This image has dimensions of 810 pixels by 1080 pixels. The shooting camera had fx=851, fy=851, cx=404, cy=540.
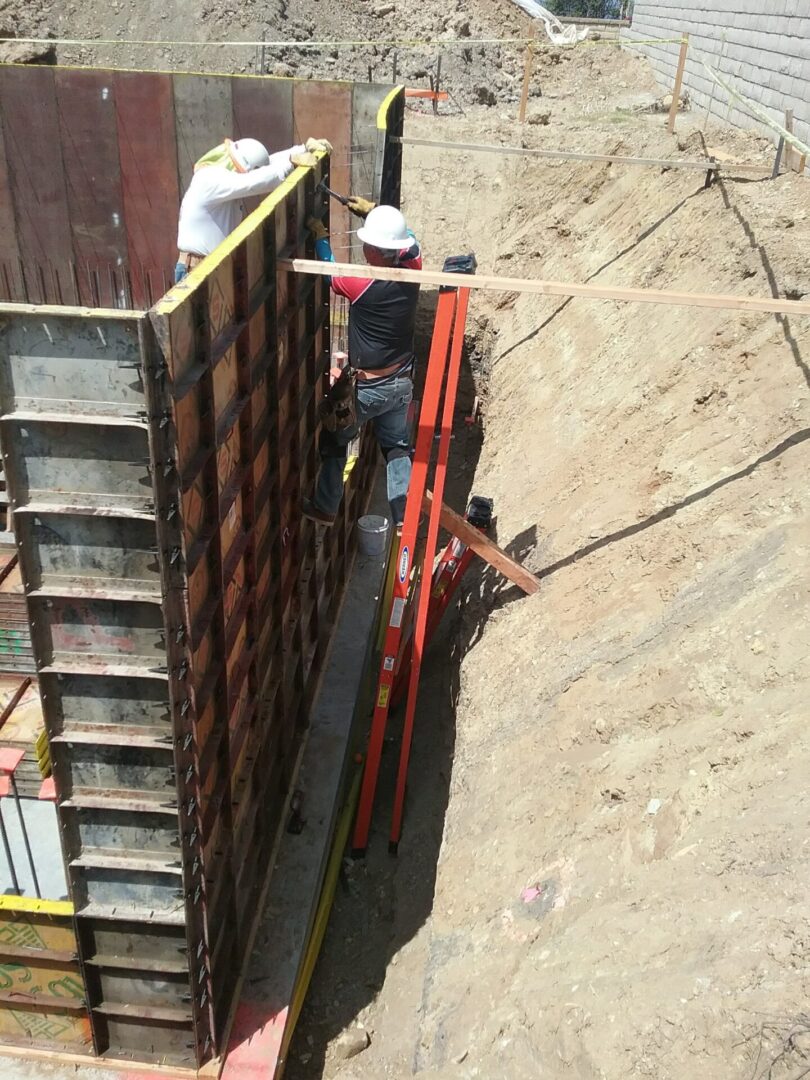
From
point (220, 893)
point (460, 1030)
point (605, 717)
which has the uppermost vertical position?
point (605, 717)

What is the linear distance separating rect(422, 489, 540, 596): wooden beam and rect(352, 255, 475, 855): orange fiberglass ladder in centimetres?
11

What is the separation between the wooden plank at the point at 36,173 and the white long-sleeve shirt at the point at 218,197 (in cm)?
565

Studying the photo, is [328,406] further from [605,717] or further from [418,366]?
[418,366]

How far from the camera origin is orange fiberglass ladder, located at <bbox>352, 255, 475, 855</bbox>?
18.7 feet

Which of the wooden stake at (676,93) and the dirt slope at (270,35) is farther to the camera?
the dirt slope at (270,35)

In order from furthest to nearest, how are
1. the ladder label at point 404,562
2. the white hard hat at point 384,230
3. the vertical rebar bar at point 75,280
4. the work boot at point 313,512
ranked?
1. the vertical rebar bar at point 75,280
2. the work boot at point 313,512
3. the ladder label at point 404,562
4. the white hard hat at point 384,230

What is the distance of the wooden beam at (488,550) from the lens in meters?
6.45

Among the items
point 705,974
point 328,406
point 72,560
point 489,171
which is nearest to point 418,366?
point 489,171

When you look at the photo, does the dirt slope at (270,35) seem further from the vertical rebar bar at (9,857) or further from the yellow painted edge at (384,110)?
the vertical rebar bar at (9,857)

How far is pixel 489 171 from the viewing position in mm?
15297

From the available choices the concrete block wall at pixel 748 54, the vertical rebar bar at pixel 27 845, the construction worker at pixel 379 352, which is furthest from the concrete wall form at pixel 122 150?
the vertical rebar bar at pixel 27 845

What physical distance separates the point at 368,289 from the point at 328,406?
1.09 m

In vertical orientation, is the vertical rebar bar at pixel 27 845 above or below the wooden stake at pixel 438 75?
below

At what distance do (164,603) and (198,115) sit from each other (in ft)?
31.2
